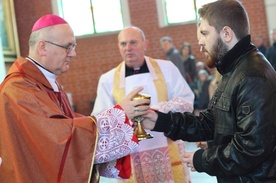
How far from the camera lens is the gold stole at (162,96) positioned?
4.51m

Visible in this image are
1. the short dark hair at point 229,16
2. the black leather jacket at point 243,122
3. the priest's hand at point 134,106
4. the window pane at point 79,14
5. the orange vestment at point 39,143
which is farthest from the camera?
the window pane at point 79,14

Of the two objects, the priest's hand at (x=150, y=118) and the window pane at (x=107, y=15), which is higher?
the window pane at (x=107, y=15)

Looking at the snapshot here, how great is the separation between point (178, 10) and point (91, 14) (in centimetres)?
241

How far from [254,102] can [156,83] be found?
2332 millimetres

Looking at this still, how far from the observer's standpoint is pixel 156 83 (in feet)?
15.5

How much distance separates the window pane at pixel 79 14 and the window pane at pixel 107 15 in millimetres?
194

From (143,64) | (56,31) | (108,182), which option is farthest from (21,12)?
(56,31)

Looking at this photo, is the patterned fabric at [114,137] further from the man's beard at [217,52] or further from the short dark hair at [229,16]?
the short dark hair at [229,16]

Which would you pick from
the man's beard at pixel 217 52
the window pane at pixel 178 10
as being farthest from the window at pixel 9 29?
the man's beard at pixel 217 52

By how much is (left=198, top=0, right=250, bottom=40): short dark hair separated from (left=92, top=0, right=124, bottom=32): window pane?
11.3m

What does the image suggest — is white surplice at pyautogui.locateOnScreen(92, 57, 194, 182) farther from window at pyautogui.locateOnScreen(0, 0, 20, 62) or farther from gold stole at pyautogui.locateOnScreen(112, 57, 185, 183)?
window at pyautogui.locateOnScreen(0, 0, 20, 62)

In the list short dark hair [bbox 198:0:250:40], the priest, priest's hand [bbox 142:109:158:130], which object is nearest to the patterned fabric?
the priest

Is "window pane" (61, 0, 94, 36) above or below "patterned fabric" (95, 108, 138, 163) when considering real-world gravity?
above

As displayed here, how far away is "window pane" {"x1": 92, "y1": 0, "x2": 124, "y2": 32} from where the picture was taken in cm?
1391
